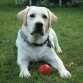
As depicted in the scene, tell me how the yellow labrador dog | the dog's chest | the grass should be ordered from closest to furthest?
the grass < the yellow labrador dog < the dog's chest

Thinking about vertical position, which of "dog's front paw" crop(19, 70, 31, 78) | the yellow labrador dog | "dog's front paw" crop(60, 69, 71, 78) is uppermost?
the yellow labrador dog

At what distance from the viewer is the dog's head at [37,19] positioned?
5.61 meters

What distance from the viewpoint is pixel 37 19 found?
5645 mm

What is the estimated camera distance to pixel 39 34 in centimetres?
578

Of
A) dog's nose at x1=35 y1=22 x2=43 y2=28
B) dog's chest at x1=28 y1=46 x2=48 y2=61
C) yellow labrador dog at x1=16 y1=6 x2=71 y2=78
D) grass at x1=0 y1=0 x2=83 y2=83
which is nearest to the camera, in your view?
grass at x1=0 y1=0 x2=83 y2=83

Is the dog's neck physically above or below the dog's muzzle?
below

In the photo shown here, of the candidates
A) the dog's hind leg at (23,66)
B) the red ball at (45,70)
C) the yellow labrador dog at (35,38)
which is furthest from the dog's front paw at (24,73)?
the yellow labrador dog at (35,38)

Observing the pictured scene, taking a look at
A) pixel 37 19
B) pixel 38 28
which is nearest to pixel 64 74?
pixel 38 28

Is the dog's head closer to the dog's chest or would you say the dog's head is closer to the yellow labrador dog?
the yellow labrador dog

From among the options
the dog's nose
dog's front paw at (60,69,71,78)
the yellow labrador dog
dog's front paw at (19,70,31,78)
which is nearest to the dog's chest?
the yellow labrador dog

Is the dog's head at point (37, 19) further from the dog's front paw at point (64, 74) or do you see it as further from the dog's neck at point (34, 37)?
the dog's front paw at point (64, 74)

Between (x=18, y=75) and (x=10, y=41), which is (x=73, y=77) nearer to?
(x=18, y=75)

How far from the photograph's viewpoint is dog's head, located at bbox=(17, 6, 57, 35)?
5610mm

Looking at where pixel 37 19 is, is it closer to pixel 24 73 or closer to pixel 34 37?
pixel 34 37
